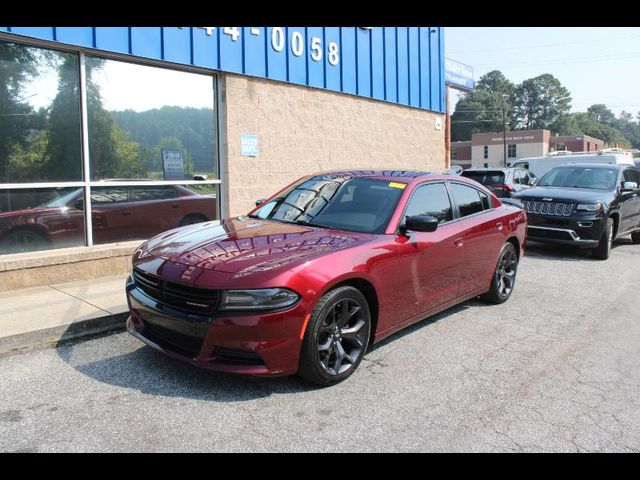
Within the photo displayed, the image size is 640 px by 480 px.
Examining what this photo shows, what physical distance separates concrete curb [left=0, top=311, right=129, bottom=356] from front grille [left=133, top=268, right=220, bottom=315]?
1363mm

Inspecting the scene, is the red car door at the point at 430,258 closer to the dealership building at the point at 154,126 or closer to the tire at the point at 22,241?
the dealership building at the point at 154,126

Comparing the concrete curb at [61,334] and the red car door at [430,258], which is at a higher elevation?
the red car door at [430,258]

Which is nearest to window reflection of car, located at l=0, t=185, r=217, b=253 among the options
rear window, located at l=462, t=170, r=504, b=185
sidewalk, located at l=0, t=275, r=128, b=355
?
sidewalk, located at l=0, t=275, r=128, b=355

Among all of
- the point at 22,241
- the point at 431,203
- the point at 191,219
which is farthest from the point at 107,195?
the point at 431,203

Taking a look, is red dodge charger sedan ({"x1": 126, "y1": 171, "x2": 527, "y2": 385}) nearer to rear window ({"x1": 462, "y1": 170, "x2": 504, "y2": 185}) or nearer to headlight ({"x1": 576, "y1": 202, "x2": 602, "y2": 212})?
headlight ({"x1": 576, "y1": 202, "x2": 602, "y2": 212})

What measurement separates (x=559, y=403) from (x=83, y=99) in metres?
6.50

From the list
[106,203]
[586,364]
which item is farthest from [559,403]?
[106,203]

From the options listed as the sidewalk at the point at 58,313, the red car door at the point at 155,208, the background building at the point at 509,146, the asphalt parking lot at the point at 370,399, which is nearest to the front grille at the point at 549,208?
the asphalt parking lot at the point at 370,399

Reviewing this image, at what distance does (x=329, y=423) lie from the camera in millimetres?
3406

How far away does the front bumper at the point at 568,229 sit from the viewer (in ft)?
31.4

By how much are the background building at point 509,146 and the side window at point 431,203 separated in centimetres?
7768

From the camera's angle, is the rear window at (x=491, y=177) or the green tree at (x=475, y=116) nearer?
the rear window at (x=491, y=177)

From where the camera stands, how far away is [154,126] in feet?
26.3

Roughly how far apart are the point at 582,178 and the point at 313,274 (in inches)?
360
